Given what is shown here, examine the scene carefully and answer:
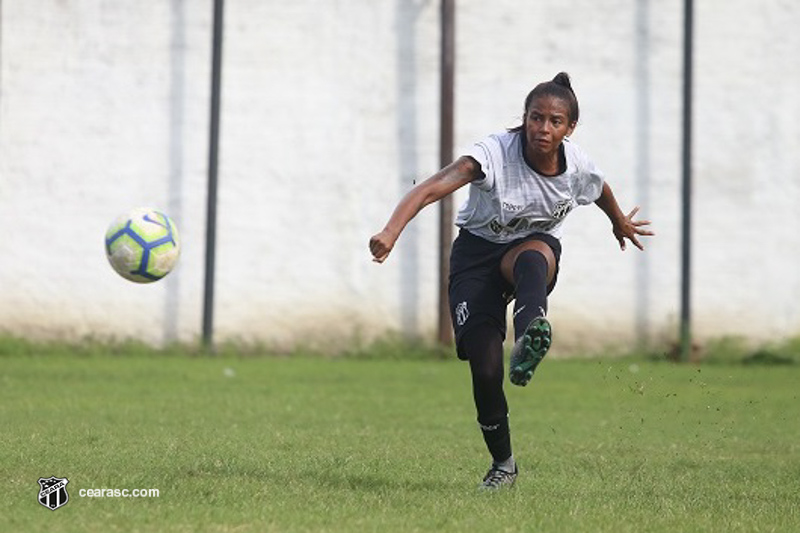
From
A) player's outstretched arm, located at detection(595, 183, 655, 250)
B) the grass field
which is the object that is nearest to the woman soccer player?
player's outstretched arm, located at detection(595, 183, 655, 250)

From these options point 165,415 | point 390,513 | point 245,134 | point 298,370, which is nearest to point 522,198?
point 390,513

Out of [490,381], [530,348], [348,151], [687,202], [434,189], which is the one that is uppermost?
[348,151]

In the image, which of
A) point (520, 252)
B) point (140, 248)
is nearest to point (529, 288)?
point (520, 252)

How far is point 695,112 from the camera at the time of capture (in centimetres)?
2039

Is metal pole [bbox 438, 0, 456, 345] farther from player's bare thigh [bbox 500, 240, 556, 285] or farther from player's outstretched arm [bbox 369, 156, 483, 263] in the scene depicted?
player's outstretched arm [bbox 369, 156, 483, 263]

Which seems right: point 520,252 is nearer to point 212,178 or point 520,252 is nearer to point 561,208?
point 561,208

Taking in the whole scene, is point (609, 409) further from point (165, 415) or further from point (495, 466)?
point (495, 466)

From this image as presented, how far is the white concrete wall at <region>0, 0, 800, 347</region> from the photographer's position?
Result: 63.6 feet

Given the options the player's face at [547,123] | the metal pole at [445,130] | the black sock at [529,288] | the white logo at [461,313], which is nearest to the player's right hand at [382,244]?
the black sock at [529,288]

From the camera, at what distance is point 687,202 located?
65.8 ft

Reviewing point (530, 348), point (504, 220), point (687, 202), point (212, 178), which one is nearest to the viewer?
point (530, 348)

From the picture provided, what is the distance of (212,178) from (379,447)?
32.4 ft

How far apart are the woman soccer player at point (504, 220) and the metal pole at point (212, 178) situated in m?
11.4

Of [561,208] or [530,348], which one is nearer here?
[530,348]
